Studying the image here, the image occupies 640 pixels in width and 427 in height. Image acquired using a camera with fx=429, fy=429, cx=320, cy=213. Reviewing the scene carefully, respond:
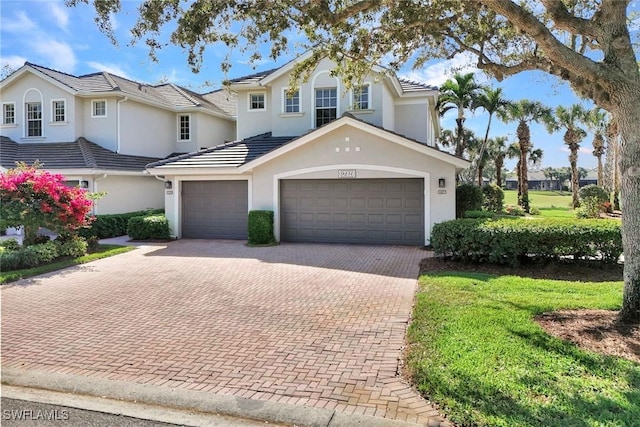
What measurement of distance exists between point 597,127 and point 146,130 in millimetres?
36007

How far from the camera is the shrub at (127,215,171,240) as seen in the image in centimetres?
1697

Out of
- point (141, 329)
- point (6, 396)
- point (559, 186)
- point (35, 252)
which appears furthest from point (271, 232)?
point (559, 186)

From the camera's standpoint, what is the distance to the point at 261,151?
17625mm

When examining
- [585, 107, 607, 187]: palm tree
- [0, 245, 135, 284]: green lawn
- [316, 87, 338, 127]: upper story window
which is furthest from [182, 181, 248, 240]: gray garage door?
[585, 107, 607, 187]: palm tree

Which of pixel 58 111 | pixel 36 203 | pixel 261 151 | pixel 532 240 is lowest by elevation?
pixel 532 240

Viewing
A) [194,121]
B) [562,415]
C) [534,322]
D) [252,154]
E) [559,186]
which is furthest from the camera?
[559,186]

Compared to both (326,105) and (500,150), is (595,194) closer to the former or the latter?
(326,105)

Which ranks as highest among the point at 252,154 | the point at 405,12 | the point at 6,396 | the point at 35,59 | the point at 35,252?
the point at 35,59

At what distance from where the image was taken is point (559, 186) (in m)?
107

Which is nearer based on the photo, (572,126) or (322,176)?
(322,176)

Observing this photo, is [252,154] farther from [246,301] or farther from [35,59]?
[35,59]

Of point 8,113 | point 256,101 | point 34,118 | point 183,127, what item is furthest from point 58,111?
point 256,101

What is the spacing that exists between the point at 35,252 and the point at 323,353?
33.1 feet

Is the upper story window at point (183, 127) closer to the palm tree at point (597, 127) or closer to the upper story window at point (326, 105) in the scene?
the upper story window at point (326, 105)
